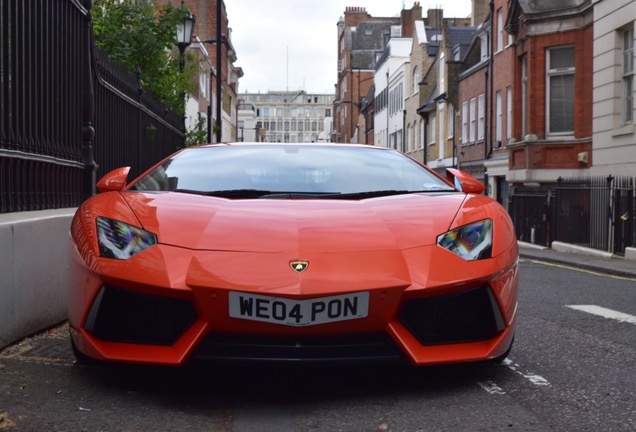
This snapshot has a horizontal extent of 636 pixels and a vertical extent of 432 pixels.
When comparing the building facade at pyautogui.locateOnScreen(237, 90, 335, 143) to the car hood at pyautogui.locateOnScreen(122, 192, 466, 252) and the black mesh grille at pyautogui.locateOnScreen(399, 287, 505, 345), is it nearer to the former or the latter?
the car hood at pyautogui.locateOnScreen(122, 192, 466, 252)

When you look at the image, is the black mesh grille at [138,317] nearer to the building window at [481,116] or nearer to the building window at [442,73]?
the building window at [481,116]

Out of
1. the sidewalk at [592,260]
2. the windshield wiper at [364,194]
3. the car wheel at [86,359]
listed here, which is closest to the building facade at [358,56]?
the sidewalk at [592,260]

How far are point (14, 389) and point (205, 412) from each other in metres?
1.02

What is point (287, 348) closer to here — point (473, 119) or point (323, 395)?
point (323, 395)

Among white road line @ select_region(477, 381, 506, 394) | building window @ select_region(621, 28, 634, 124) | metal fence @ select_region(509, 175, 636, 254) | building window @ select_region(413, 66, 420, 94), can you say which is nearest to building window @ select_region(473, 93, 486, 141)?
metal fence @ select_region(509, 175, 636, 254)

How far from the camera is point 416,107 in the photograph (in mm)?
53250

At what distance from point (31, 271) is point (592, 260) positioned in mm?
13528

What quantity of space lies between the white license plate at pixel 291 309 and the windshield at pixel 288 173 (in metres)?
1.07

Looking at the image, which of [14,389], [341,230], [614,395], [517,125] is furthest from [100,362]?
[517,125]

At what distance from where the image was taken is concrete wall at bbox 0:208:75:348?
4.88 m

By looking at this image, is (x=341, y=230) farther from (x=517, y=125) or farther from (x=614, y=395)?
(x=517, y=125)

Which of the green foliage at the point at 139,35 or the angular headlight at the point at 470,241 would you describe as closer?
the angular headlight at the point at 470,241

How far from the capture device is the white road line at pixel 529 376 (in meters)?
4.25

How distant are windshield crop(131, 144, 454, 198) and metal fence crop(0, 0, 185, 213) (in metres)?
1.11
